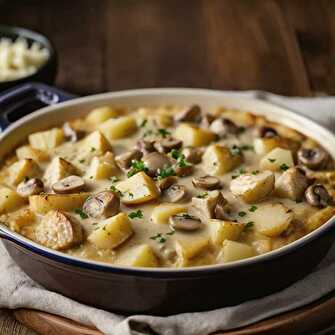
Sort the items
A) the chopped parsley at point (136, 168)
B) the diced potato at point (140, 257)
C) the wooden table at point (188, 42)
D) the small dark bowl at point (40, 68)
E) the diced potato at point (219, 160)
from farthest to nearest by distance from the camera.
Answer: the wooden table at point (188, 42), the small dark bowl at point (40, 68), the diced potato at point (219, 160), the chopped parsley at point (136, 168), the diced potato at point (140, 257)

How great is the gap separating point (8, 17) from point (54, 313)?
13.4ft

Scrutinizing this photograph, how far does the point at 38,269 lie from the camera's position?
10.2 ft

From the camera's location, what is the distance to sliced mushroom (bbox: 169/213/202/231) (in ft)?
10.1

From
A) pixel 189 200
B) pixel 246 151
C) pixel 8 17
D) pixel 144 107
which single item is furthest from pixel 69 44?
pixel 189 200

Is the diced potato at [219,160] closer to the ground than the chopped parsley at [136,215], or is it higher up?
closer to the ground

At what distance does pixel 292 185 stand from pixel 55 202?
3.38 feet

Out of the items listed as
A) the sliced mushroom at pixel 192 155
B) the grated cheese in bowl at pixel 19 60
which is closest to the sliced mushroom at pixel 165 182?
the sliced mushroom at pixel 192 155

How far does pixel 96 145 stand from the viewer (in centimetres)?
377

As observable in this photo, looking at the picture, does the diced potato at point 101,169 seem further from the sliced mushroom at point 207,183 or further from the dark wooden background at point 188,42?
the dark wooden background at point 188,42

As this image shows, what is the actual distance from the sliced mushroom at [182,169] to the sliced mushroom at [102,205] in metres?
0.37

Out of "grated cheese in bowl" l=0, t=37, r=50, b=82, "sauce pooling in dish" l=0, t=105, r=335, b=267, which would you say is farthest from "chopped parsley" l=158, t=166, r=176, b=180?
"grated cheese in bowl" l=0, t=37, r=50, b=82

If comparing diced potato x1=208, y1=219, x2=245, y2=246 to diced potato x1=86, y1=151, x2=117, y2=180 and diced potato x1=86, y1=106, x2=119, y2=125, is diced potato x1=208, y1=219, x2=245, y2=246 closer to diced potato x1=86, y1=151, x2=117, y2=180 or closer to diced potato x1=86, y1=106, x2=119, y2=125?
diced potato x1=86, y1=151, x2=117, y2=180

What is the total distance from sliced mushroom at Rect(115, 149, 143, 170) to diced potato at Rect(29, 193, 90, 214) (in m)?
0.35

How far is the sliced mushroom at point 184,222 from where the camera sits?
122 inches
